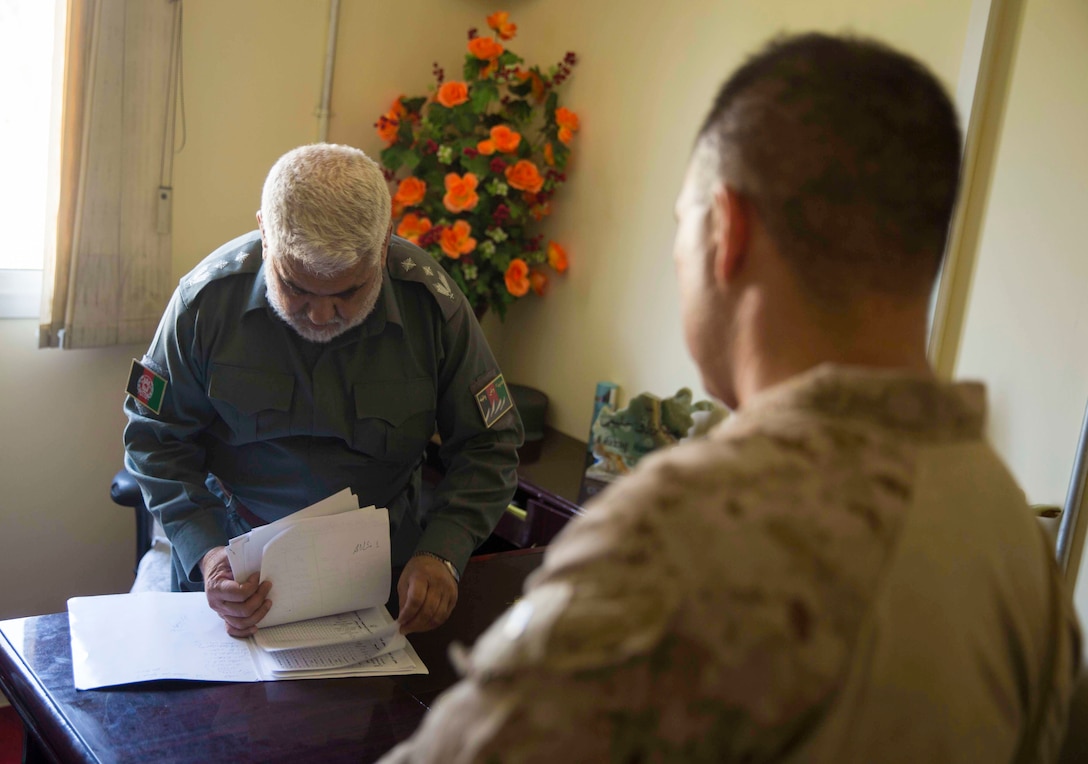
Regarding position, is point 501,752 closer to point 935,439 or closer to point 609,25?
point 935,439

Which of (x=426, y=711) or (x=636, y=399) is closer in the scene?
(x=426, y=711)

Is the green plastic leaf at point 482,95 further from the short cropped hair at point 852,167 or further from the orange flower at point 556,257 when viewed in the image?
the short cropped hair at point 852,167

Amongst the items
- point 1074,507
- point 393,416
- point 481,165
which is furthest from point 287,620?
point 481,165

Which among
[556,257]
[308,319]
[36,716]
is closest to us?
[36,716]

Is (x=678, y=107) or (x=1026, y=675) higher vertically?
(x=678, y=107)

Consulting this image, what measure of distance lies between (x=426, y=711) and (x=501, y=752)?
81 cm

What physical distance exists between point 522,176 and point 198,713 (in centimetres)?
213

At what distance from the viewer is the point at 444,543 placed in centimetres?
175

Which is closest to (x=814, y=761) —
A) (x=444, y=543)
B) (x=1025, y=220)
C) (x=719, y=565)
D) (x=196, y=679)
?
(x=719, y=565)

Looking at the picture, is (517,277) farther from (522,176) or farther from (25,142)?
(25,142)

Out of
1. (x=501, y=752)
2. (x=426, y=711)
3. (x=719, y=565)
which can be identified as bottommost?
(x=426, y=711)

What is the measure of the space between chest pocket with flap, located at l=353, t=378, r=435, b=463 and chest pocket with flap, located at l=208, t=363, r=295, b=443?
14 cm

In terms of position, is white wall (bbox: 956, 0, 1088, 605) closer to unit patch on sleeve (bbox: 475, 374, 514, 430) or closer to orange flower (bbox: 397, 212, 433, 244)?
unit patch on sleeve (bbox: 475, 374, 514, 430)

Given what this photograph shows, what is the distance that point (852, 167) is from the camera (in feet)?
2.24
